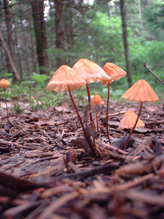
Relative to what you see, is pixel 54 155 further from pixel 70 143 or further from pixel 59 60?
pixel 59 60

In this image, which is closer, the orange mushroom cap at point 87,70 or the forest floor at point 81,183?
A: the forest floor at point 81,183

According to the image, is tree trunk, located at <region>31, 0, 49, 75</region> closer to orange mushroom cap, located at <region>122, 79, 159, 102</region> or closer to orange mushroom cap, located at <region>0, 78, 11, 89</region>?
orange mushroom cap, located at <region>0, 78, 11, 89</region>

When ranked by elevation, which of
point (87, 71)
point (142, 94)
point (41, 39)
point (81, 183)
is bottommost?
point (81, 183)

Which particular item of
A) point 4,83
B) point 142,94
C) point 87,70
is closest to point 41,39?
point 4,83

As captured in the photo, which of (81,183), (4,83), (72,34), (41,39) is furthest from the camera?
(72,34)

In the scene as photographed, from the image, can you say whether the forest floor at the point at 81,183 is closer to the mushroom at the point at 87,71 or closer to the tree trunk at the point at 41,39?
the mushroom at the point at 87,71

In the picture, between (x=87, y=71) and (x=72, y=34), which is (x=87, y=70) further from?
(x=72, y=34)

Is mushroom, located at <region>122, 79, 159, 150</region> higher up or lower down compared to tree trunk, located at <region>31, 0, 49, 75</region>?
lower down

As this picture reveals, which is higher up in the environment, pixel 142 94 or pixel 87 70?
pixel 87 70

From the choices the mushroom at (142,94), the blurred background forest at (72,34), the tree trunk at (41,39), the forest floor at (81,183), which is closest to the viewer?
the forest floor at (81,183)

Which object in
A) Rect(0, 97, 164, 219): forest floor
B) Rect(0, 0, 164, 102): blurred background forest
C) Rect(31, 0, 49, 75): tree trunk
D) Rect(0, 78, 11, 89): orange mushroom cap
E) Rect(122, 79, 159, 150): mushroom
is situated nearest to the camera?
Rect(0, 97, 164, 219): forest floor

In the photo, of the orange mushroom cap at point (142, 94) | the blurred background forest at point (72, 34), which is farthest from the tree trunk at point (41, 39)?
the orange mushroom cap at point (142, 94)

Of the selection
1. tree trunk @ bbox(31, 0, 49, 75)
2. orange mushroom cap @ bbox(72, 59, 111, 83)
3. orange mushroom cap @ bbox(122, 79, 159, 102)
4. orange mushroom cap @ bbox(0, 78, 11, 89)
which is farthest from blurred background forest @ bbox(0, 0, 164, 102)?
orange mushroom cap @ bbox(122, 79, 159, 102)
